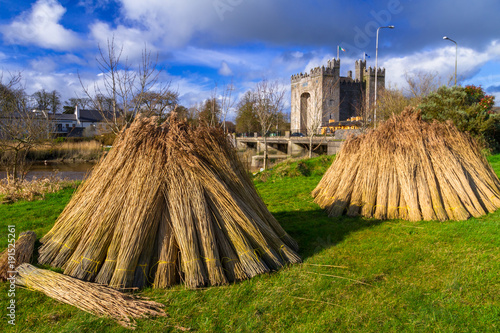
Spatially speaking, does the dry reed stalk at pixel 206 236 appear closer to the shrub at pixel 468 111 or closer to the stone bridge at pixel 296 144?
the shrub at pixel 468 111

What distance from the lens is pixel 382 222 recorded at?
5.60m

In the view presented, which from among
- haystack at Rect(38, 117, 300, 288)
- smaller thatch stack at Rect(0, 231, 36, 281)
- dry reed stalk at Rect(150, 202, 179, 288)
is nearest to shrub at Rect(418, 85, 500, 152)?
haystack at Rect(38, 117, 300, 288)

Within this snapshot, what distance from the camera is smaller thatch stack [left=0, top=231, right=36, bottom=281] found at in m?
3.41

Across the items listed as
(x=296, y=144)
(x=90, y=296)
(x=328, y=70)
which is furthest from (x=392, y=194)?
(x=328, y=70)

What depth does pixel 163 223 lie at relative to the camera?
3.52 metres

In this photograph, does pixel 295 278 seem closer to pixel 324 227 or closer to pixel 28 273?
pixel 324 227

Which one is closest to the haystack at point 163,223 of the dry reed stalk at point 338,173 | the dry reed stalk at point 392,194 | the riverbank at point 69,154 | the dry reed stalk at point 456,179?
the dry reed stalk at point 392,194

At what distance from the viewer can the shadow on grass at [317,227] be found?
4586 mm

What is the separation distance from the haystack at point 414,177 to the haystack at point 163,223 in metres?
2.85

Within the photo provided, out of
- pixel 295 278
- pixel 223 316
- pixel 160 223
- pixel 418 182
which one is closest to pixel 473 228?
pixel 418 182

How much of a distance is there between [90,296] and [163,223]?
98 cm

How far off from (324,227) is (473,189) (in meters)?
3.18

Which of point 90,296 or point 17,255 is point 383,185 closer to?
point 90,296

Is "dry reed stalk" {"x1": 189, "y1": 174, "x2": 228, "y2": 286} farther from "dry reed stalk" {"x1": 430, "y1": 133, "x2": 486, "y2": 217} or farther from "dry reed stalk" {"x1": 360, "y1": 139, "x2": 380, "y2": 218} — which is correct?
"dry reed stalk" {"x1": 430, "y1": 133, "x2": 486, "y2": 217}
